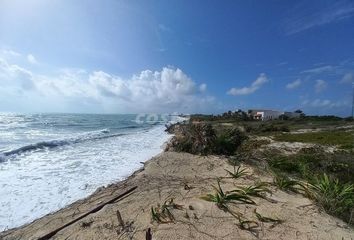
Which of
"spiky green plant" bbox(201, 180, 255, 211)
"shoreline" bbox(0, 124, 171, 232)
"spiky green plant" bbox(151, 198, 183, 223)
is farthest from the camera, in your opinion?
"shoreline" bbox(0, 124, 171, 232)

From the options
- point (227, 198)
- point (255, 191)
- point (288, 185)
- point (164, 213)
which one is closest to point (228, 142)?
point (288, 185)

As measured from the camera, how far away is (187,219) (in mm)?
4598

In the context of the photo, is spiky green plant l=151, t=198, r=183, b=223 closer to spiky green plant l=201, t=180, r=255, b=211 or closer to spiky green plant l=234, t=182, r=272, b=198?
spiky green plant l=201, t=180, r=255, b=211

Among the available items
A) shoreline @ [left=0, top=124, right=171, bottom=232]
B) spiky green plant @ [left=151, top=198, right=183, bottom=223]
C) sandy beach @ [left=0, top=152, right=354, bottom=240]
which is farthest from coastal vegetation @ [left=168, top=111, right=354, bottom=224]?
shoreline @ [left=0, top=124, right=171, bottom=232]

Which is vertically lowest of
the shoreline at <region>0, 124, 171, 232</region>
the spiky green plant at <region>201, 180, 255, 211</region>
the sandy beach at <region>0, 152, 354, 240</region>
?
the shoreline at <region>0, 124, 171, 232</region>

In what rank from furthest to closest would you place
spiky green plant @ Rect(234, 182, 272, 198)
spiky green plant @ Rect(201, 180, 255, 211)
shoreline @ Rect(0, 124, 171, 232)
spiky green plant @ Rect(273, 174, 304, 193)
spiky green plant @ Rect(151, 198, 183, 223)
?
shoreline @ Rect(0, 124, 171, 232) → spiky green plant @ Rect(273, 174, 304, 193) → spiky green plant @ Rect(234, 182, 272, 198) → spiky green plant @ Rect(201, 180, 255, 211) → spiky green plant @ Rect(151, 198, 183, 223)

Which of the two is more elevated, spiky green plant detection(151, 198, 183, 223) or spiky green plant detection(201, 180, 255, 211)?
spiky green plant detection(201, 180, 255, 211)

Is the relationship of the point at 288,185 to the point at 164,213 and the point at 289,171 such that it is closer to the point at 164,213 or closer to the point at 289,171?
the point at 289,171

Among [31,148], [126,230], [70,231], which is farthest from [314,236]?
[31,148]

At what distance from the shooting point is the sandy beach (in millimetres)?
4184

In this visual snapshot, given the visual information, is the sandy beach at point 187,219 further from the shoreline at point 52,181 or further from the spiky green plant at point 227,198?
the shoreline at point 52,181

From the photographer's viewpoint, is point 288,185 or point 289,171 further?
point 289,171

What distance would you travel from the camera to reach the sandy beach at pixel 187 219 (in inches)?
165

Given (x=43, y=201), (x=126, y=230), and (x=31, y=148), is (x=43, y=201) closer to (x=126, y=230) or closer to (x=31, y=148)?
(x=126, y=230)
